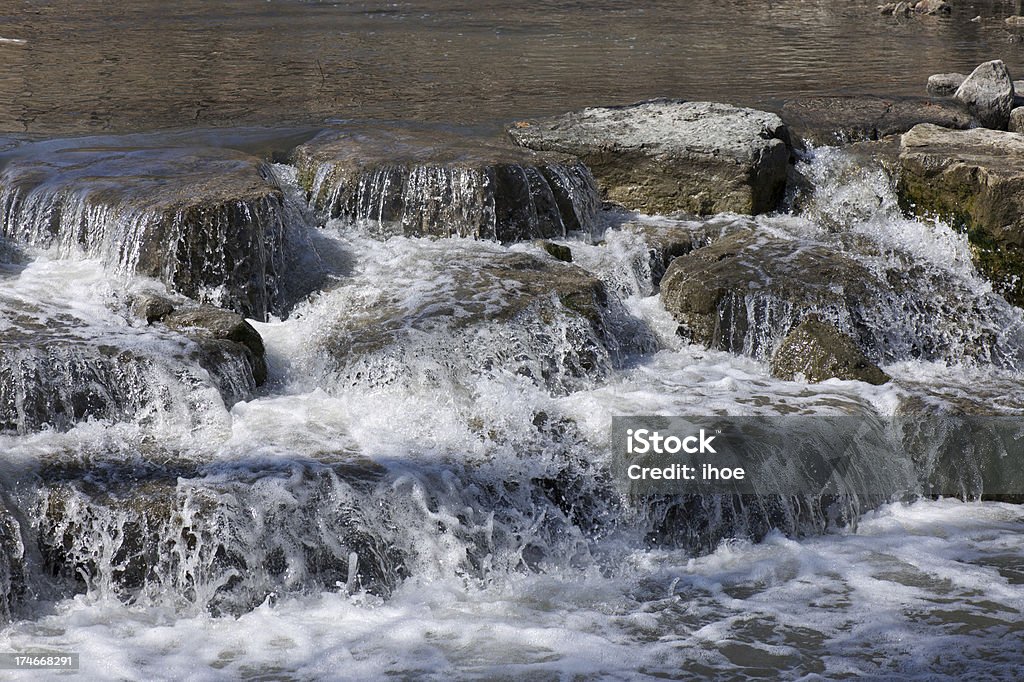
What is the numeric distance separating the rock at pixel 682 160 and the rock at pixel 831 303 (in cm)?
107

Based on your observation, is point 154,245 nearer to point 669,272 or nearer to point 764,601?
point 669,272

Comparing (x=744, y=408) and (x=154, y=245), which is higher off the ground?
Result: (x=154, y=245)

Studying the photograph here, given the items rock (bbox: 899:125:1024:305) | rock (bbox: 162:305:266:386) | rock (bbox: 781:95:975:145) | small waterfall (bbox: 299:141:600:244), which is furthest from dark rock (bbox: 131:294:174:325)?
rock (bbox: 781:95:975:145)

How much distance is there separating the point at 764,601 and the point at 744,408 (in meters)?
1.43

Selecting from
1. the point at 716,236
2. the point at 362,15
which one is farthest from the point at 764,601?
the point at 362,15

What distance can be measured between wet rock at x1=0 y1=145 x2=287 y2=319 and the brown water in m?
2.49

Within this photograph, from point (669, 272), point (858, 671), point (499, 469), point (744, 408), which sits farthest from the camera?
point (669, 272)

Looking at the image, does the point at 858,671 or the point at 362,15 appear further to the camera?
the point at 362,15

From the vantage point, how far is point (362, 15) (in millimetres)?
19234

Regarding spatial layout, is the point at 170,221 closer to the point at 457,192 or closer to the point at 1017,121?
the point at 457,192

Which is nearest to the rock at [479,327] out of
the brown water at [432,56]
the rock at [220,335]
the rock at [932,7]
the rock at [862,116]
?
the rock at [220,335]

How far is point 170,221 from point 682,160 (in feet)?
12.5

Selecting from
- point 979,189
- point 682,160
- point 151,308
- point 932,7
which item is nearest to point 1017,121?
point 979,189

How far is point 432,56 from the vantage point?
14.6 m
